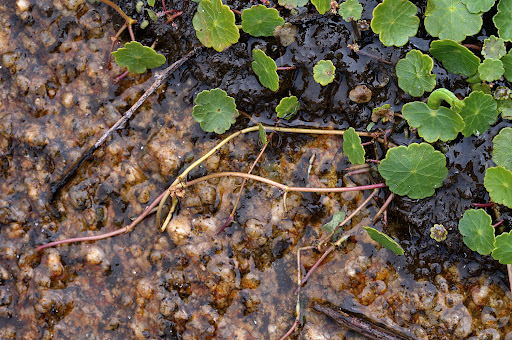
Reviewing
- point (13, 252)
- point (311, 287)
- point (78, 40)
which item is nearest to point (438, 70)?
point (311, 287)

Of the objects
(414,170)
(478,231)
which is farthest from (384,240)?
(478,231)

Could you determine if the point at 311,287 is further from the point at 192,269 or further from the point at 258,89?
the point at 258,89

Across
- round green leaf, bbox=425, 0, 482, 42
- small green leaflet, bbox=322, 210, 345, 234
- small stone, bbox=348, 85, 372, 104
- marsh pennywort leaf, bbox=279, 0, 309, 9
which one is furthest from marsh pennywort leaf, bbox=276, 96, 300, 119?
round green leaf, bbox=425, 0, 482, 42

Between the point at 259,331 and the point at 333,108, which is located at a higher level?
the point at 333,108

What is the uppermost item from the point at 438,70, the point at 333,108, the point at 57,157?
the point at 438,70

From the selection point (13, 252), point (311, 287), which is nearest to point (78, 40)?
point (13, 252)

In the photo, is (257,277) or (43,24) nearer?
(257,277)

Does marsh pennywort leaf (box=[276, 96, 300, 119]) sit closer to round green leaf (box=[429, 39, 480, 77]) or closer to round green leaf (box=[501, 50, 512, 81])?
round green leaf (box=[429, 39, 480, 77])

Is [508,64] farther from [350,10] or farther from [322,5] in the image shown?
[322,5]
